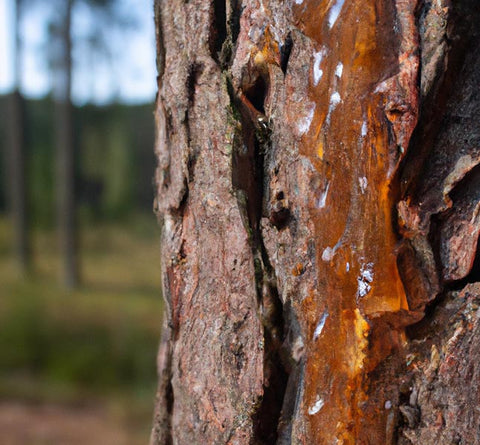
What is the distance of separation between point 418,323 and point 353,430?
19cm

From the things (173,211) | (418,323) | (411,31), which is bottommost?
(418,323)

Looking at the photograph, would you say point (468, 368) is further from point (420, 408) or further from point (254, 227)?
point (254, 227)

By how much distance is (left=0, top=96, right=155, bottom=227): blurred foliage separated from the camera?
15445 mm

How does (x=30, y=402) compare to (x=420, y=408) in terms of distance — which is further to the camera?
(x=30, y=402)

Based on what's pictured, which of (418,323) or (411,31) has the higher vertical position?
(411,31)

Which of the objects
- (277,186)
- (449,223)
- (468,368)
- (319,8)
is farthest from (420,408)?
(319,8)

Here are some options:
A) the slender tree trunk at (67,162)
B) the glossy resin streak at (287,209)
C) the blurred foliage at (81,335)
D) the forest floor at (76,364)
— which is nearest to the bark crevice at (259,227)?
the glossy resin streak at (287,209)

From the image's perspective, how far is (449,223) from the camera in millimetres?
778

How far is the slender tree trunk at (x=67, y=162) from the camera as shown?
8.53 m

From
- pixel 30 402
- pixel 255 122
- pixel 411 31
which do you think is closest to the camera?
pixel 411 31

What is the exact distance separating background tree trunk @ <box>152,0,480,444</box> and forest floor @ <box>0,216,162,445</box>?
383 centimetres

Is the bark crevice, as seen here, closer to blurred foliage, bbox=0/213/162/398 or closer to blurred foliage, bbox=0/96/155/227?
blurred foliage, bbox=0/213/162/398

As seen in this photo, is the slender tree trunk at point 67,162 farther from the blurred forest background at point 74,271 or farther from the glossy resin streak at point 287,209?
the glossy resin streak at point 287,209

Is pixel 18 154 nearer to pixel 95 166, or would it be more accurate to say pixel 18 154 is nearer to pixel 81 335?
pixel 81 335
